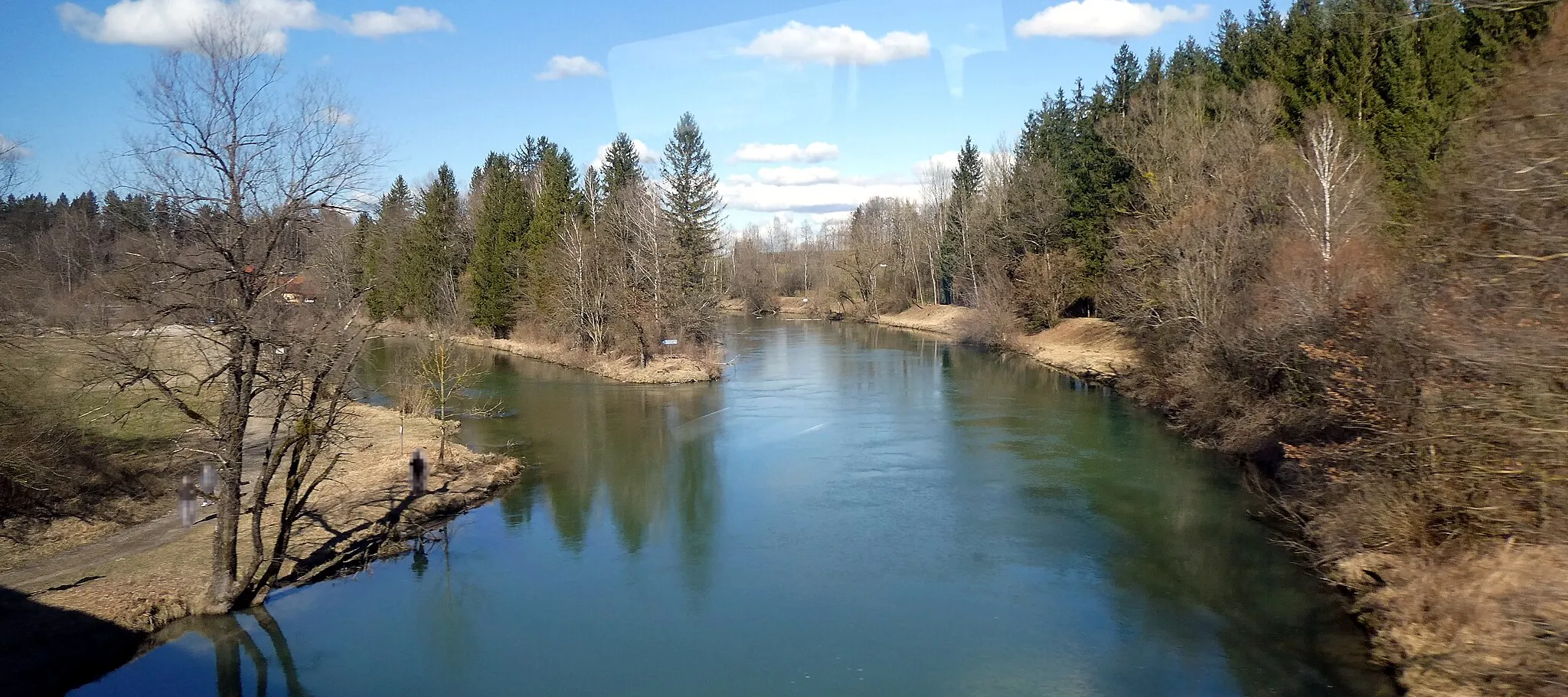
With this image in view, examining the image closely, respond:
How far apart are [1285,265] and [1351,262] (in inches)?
63.3

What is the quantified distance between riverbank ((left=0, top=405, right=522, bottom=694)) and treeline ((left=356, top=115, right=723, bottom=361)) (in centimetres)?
1402

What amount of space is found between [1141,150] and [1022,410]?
A: 1178 cm

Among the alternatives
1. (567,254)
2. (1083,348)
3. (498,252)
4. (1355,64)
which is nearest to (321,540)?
(567,254)

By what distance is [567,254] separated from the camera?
123ft

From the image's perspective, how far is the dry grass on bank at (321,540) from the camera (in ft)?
35.4

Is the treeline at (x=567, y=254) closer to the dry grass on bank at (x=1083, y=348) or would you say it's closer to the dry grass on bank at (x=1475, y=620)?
the dry grass on bank at (x=1083, y=348)

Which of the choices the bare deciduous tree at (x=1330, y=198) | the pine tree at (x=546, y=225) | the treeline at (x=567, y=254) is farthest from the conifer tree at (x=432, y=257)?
the bare deciduous tree at (x=1330, y=198)

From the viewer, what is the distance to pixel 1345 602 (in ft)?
38.2

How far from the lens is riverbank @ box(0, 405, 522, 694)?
9.73m

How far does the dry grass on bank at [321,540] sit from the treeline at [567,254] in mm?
12838

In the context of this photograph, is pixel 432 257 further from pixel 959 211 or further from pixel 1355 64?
pixel 1355 64

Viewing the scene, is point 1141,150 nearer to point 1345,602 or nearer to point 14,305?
point 1345,602

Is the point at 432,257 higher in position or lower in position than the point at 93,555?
higher

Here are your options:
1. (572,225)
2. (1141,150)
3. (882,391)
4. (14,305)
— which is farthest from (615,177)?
(14,305)
